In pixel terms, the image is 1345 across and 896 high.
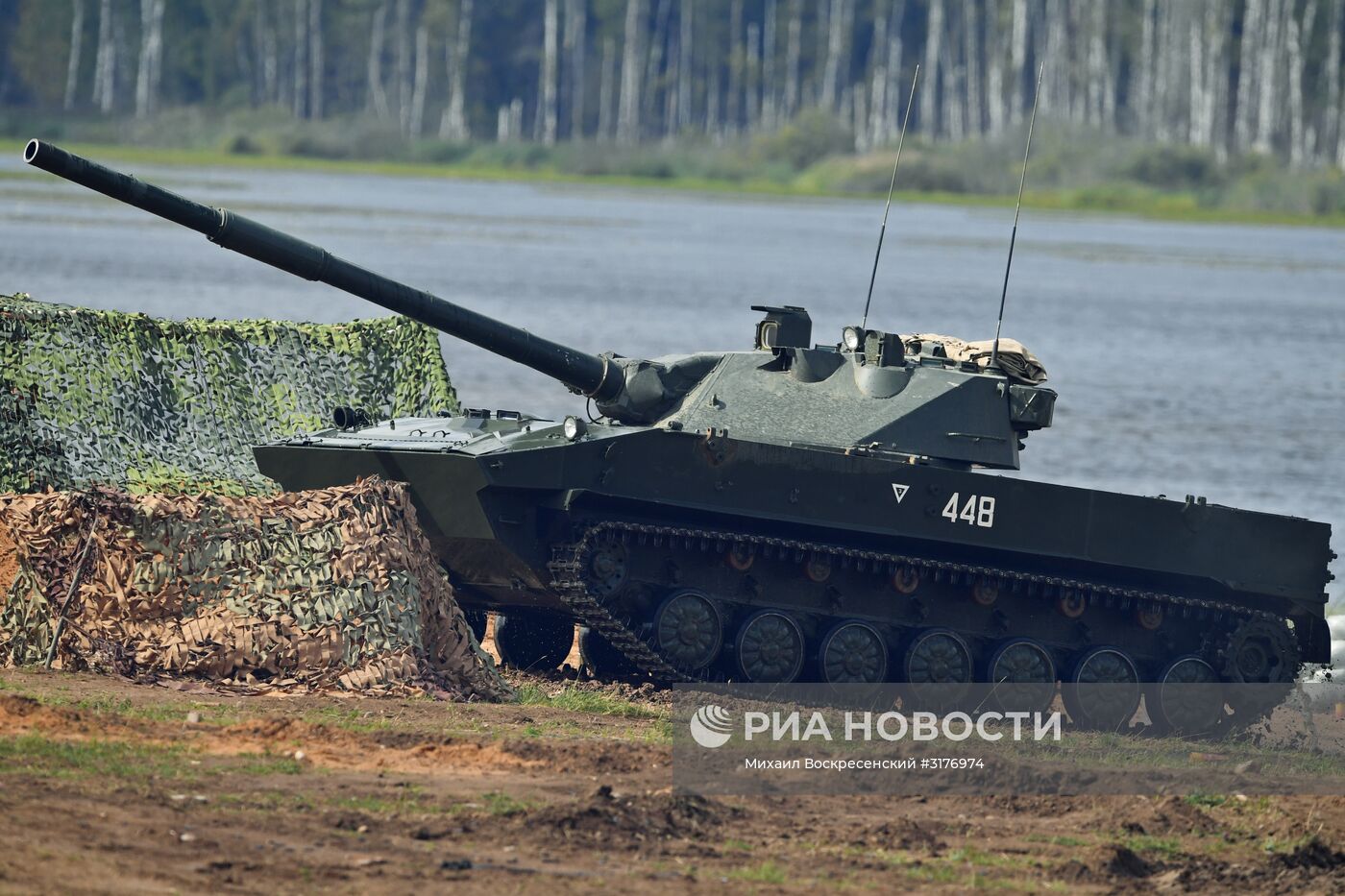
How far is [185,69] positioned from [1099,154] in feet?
143

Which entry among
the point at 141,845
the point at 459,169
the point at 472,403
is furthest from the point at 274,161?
the point at 141,845

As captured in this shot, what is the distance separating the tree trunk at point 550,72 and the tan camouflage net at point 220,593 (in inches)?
3626

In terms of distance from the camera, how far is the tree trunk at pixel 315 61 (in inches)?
4321

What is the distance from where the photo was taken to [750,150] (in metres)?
102

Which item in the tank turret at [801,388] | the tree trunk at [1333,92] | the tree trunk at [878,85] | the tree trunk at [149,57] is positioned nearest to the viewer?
the tank turret at [801,388]

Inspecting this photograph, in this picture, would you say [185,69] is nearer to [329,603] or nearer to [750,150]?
[750,150]

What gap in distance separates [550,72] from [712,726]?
9636 centimetres

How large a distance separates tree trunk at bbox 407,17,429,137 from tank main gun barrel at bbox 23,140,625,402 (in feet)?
302

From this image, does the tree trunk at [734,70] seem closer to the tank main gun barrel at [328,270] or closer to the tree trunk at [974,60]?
the tree trunk at [974,60]

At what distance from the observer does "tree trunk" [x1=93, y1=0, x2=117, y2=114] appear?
10312 centimetres

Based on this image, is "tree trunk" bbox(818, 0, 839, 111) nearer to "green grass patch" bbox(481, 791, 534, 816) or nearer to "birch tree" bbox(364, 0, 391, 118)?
"birch tree" bbox(364, 0, 391, 118)

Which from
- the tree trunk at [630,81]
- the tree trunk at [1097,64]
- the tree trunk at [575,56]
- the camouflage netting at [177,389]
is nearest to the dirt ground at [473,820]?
Answer: the camouflage netting at [177,389]

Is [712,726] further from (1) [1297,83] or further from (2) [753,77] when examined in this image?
(2) [753,77]

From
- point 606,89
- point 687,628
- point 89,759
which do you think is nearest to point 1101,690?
point 687,628
